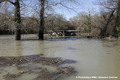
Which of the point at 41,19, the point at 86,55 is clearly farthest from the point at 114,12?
the point at 86,55

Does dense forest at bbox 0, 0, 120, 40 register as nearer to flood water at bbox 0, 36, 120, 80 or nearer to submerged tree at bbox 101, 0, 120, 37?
submerged tree at bbox 101, 0, 120, 37

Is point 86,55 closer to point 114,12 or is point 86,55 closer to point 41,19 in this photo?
point 41,19

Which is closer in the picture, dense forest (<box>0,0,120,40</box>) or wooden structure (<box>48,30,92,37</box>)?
dense forest (<box>0,0,120,40</box>)

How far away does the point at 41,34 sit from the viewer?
16844mm

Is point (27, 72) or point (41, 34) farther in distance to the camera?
point (41, 34)

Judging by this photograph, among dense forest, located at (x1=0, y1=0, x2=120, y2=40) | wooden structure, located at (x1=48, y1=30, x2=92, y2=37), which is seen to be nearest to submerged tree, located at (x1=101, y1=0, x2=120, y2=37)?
dense forest, located at (x1=0, y1=0, x2=120, y2=40)

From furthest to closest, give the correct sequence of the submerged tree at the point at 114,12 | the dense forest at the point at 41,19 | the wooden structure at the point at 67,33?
the wooden structure at the point at 67,33 → the submerged tree at the point at 114,12 → the dense forest at the point at 41,19

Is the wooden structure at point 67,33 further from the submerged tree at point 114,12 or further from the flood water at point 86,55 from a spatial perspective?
the flood water at point 86,55

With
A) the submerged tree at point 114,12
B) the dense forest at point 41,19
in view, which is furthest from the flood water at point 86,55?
the submerged tree at point 114,12

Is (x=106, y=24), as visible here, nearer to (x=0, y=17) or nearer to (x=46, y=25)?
(x=46, y=25)

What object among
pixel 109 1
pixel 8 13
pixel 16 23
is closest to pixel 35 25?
pixel 16 23

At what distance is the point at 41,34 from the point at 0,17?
547cm

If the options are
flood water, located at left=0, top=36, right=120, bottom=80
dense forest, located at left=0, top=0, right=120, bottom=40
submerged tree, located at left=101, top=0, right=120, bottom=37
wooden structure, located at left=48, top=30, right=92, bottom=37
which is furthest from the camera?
wooden structure, located at left=48, top=30, right=92, bottom=37

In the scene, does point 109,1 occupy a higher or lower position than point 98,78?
higher
